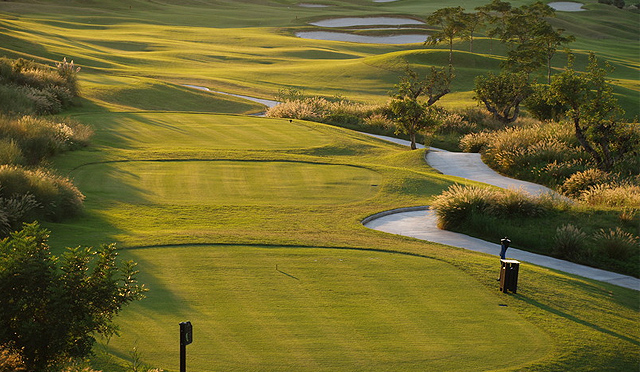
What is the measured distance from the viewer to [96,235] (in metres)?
12.9

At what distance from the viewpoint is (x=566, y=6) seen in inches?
4995

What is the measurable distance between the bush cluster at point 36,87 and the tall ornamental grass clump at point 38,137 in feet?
11.3

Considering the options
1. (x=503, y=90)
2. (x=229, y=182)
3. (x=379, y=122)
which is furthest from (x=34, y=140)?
(x=503, y=90)

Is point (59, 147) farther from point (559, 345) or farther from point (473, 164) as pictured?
point (559, 345)

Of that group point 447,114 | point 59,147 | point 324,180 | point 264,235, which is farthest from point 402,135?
point 264,235

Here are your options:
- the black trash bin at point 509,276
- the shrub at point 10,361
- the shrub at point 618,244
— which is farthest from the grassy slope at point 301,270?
the shrub at point 618,244

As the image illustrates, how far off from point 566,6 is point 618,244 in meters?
123

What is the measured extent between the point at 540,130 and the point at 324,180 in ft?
38.3

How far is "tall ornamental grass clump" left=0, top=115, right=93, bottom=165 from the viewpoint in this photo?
1970cm

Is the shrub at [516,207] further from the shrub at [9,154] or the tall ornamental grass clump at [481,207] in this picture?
the shrub at [9,154]

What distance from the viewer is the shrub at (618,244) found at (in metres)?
15.0

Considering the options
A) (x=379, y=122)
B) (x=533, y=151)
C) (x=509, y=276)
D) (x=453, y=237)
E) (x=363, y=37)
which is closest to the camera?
(x=509, y=276)

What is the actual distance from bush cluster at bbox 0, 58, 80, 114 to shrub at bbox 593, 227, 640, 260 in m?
19.7

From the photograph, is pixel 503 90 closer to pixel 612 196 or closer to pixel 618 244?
pixel 612 196
